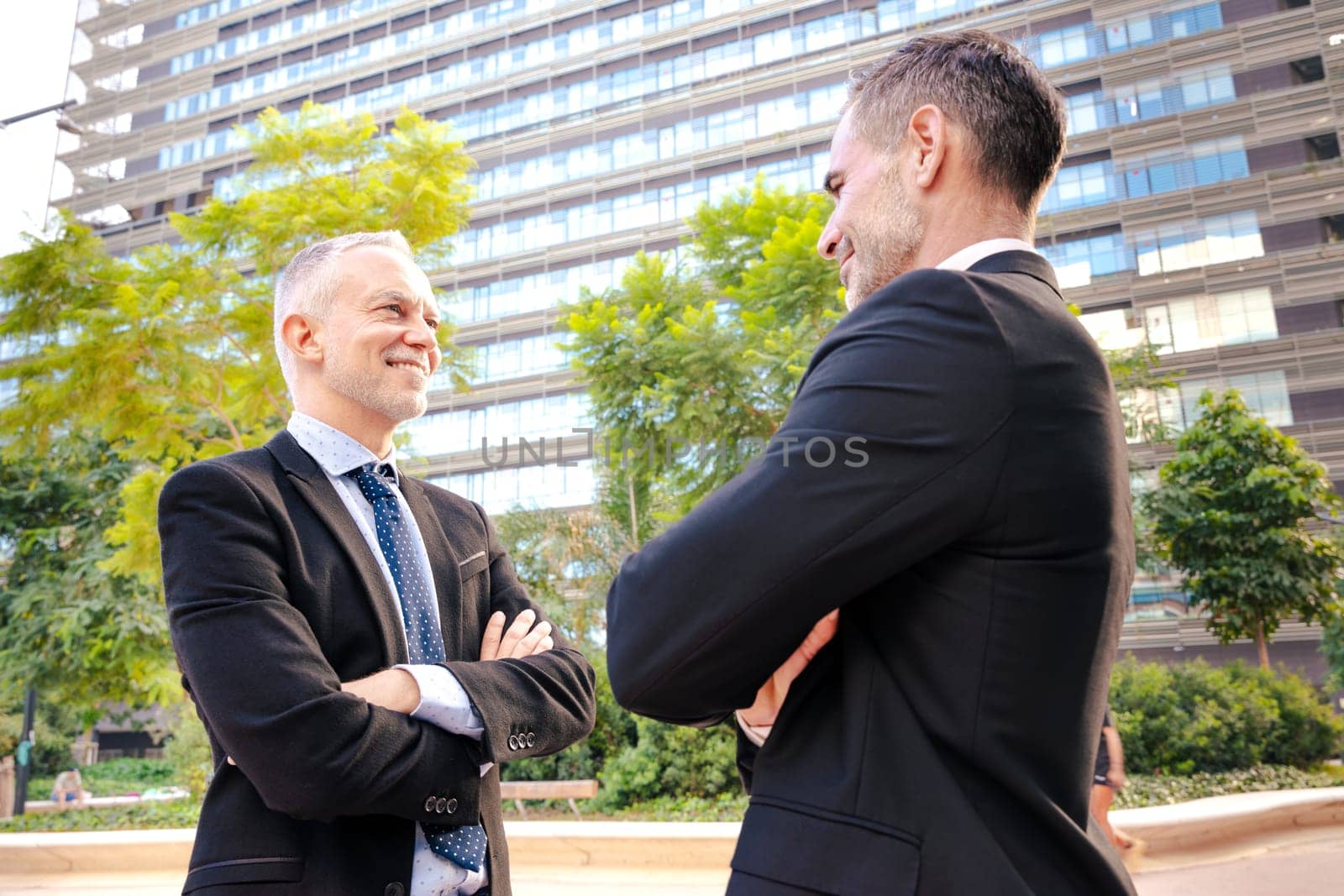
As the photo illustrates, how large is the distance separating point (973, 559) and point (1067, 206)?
3323cm

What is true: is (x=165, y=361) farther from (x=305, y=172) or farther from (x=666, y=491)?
(x=666, y=491)

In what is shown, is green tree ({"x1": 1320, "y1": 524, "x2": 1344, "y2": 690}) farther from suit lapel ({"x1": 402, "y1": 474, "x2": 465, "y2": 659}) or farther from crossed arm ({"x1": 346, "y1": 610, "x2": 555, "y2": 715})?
suit lapel ({"x1": 402, "y1": 474, "x2": 465, "y2": 659})

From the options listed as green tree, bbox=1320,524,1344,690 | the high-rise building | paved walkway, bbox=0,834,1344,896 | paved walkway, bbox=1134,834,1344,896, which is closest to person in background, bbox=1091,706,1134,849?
paved walkway, bbox=1134,834,1344,896

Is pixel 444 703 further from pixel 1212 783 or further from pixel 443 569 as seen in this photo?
pixel 1212 783

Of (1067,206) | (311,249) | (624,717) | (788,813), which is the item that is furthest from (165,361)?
(1067,206)

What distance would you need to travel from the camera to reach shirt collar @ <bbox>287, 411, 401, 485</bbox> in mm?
1954

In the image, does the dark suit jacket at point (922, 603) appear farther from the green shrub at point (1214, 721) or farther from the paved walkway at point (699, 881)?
the green shrub at point (1214, 721)

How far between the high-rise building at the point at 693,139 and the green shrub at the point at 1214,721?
23.8 ft

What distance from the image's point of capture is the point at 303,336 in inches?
81.1

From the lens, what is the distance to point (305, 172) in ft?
36.3

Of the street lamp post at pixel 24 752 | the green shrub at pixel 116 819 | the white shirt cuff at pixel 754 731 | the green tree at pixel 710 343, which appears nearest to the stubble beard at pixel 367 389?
the white shirt cuff at pixel 754 731

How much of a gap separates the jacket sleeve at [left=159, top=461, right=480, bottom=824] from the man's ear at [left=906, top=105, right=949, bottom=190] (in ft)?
3.96

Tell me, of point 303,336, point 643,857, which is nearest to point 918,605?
point 303,336

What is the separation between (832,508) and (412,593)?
1.15m
